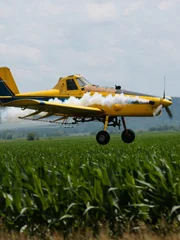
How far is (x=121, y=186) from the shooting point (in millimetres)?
6094

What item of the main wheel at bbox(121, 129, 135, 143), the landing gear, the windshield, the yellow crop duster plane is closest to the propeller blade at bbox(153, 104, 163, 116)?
the yellow crop duster plane

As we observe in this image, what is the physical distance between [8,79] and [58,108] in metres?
6.65

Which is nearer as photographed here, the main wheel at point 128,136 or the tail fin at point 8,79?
the main wheel at point 128,136

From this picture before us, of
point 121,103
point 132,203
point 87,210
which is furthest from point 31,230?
point 121,103

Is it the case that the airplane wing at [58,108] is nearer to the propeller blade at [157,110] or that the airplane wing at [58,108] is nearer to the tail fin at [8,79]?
the propeller blade at [157,110]

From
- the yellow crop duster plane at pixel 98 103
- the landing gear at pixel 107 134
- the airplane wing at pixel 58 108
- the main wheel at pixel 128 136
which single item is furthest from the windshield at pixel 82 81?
the main wheel at pixel 128 136

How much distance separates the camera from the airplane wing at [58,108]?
26375 millimetres

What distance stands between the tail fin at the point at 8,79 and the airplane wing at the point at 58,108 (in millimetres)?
4365

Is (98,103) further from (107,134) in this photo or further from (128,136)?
(128,136)

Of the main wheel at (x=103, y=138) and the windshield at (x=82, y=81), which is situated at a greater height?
the windshield at (x=82, y=81)

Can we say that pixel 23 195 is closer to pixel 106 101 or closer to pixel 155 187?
pixel 155 187

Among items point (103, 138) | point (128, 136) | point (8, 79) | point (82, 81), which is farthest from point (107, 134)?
point (8, 79)

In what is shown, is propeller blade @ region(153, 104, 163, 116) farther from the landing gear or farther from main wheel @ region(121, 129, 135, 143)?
main wheel @ region(121, 129, 135, 143)

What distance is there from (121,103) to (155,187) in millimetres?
21928
